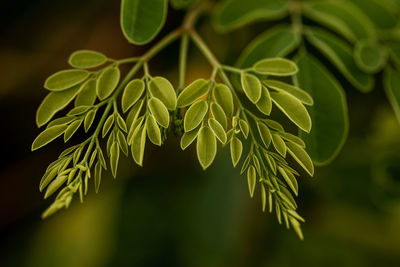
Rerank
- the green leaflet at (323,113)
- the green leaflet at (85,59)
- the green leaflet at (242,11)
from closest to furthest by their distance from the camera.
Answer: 1. the green leaflet at (85,59)
2. the green leaflet at (323,113)
3. the green leaflet at (242,11)

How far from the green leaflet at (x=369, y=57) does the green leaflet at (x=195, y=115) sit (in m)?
0.48

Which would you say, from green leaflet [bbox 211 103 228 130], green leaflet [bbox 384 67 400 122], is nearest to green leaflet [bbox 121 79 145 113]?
green leaflet [bbox 211 103 228 130]

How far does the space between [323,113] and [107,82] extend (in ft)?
1.41

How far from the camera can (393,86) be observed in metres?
0.95

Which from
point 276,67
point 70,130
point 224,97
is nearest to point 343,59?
point 276,67

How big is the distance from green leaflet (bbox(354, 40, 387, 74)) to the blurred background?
593 millimetres

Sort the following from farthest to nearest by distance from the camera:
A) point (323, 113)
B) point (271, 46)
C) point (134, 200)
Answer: point (134, 200), point (271, 46), point (323, 113)

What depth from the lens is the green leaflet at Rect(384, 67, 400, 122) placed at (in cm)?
92

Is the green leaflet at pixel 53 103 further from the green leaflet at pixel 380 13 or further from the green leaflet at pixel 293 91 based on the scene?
the green leaflet at pixel 380 13

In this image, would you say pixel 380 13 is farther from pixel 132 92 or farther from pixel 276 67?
pixel 132 92

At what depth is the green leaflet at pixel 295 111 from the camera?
633mm

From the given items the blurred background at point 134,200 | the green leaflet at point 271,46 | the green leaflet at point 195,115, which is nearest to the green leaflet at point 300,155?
the green leaflet at point 195,115

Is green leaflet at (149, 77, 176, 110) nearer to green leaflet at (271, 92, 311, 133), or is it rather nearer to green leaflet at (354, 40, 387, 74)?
green leaflet at (271, 92, 311, 133)

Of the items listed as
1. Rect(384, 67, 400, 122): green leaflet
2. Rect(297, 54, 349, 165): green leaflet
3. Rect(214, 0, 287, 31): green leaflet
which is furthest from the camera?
Rect(214, 0, 287, 31): green leaflet
